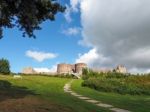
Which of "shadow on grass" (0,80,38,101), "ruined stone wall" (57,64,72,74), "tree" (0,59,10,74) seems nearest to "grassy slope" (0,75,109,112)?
"shadow on grass" (0,80,38,101)

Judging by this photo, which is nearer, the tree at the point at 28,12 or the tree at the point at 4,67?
the tree at the point at 28,12

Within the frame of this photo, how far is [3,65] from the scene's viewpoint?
63.8m

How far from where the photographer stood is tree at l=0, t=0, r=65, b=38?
1664 centimetres

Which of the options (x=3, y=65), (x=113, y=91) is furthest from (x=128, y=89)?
(x=3, y=65)

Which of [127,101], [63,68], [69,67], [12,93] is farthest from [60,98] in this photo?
[69,67]

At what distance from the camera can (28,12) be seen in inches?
663

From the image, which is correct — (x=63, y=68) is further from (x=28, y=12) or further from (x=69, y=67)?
(x=28, y=12)

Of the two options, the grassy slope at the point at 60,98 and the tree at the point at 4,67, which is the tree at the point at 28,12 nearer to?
the grassy slope at the point at 60,98

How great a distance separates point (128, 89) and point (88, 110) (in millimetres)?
20986

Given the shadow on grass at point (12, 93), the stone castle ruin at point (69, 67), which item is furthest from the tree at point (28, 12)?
the stone castle ruin at point (69, 67)

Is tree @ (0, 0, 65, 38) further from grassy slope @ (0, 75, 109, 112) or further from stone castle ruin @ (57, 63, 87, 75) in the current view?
stone castle ruin @ (57, 63, 87, 75)

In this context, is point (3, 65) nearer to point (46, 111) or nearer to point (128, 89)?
point (128, 89)

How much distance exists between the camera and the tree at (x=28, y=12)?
1664 cm

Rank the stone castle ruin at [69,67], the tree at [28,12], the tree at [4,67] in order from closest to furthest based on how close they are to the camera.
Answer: the tree at [28,12] → the tree at [4,67] → the stone castle ruin at [69,67]
